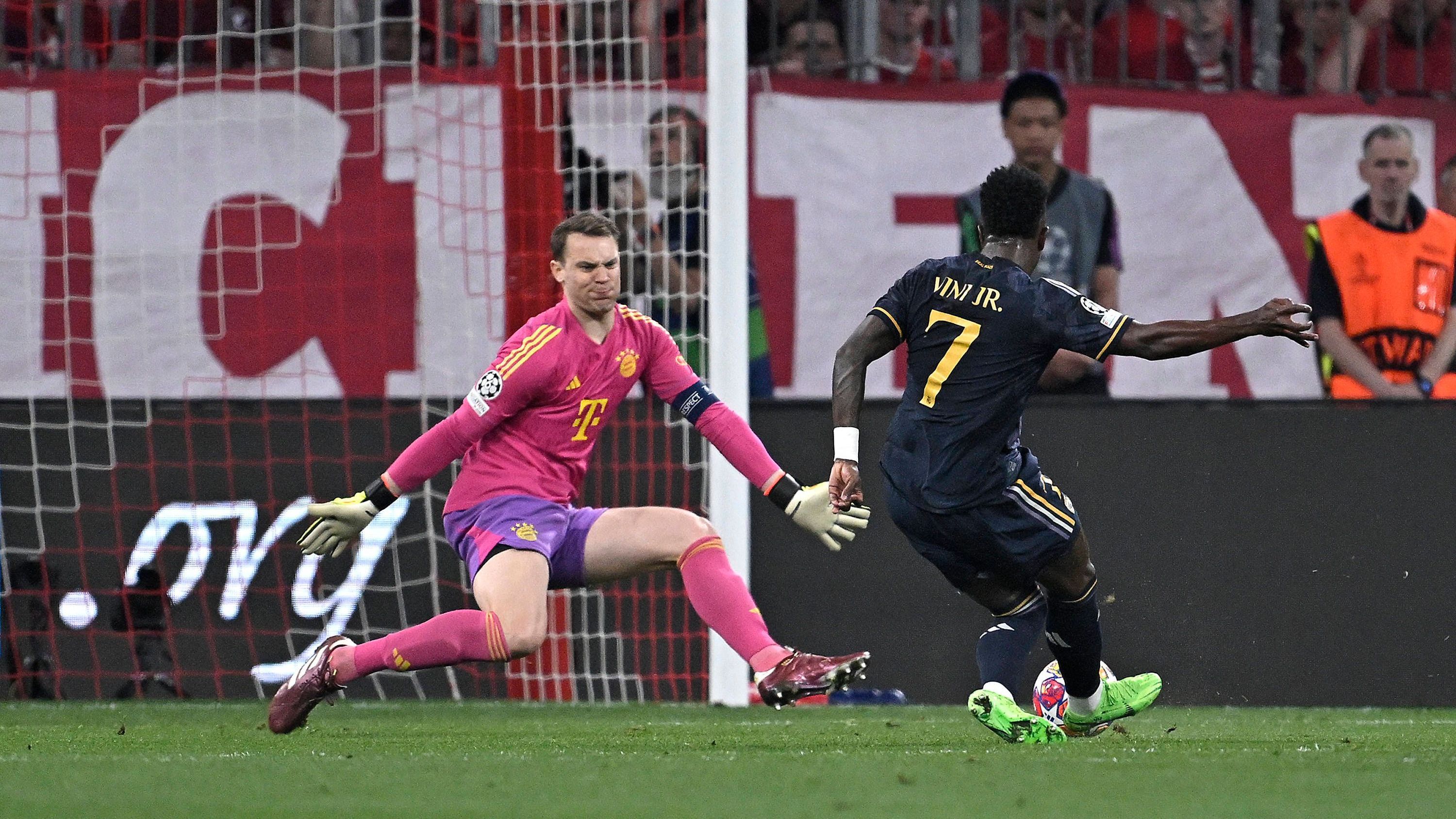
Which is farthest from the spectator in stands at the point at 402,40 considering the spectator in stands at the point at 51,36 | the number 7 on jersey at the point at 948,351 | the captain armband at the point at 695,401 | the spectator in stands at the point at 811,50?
the number 7 on jersey at the point at 948,351

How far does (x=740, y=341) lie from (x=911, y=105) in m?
2.55

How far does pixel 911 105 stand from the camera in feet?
33.0

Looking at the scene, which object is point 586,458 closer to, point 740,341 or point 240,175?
point 740,341

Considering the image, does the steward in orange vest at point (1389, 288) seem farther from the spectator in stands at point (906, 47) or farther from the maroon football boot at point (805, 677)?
the maroon football boot at point (805, 677)

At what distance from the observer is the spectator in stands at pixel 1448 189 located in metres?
10.0

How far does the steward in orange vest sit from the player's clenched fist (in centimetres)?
525

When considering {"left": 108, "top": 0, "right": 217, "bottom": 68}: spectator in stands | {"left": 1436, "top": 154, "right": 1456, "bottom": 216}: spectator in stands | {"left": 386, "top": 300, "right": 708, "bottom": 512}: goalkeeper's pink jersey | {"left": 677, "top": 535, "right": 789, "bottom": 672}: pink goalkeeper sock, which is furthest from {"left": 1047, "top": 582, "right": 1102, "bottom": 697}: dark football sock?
{"left": 108, "top": 0, "right": 217, "bottom": 68}: spectator in stands

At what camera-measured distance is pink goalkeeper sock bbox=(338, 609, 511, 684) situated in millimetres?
5848

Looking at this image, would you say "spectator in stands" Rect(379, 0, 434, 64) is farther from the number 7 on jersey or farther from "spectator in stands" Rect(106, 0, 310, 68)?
the number 7 on jersey

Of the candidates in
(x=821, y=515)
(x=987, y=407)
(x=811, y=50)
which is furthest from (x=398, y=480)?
(x=811, y=50)

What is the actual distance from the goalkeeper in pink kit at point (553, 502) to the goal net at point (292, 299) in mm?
2186

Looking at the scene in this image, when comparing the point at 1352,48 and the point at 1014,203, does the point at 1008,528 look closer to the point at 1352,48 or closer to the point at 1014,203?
the point at 1014,203

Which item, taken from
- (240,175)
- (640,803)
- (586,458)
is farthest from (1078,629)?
(240,175)

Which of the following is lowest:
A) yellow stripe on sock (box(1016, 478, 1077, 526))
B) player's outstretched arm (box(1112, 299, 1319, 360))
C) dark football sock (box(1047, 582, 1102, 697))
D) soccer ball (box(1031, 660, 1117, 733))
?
soccer ball (box(1031, 660, 1117, 733))
